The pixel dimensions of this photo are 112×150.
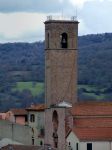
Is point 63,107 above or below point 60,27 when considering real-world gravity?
below

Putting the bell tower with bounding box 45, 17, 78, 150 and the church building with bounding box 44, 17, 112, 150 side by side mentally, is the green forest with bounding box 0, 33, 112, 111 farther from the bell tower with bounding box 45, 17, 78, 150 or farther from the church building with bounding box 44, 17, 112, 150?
the church building with bounding box 44, 17, 112, 150

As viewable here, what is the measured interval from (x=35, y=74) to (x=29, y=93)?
32.0m

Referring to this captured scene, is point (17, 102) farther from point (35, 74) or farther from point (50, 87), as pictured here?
point (50, 87)

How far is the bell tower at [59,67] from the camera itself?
265 ft

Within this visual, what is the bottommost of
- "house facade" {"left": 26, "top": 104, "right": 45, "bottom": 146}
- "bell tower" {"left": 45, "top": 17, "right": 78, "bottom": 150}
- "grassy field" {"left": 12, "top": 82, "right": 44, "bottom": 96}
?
"grassy field" {"left": 12, "top": 82, "right": 44, "bottom": 96}

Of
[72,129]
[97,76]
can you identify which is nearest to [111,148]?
[72,129]

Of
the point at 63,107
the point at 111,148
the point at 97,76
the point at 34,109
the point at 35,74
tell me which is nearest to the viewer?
the point at 111,148

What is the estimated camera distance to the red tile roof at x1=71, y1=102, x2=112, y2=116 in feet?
251

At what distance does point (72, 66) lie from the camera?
267 ft

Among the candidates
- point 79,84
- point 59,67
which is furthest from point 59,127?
point 79,84

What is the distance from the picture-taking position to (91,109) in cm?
7725

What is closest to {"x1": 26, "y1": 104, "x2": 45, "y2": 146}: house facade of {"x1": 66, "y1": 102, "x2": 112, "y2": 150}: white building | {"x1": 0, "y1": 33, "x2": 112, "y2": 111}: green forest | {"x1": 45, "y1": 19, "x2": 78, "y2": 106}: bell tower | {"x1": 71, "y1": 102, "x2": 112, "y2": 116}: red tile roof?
{"x1": 45, "y1": 19, "x2": 78, "y2": 106}: bell tower

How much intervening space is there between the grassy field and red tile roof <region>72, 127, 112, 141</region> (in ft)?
249

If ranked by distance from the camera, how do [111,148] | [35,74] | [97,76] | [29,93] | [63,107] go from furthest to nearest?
[35,74], [97,76], [29,93], [63,107], [111,148]
